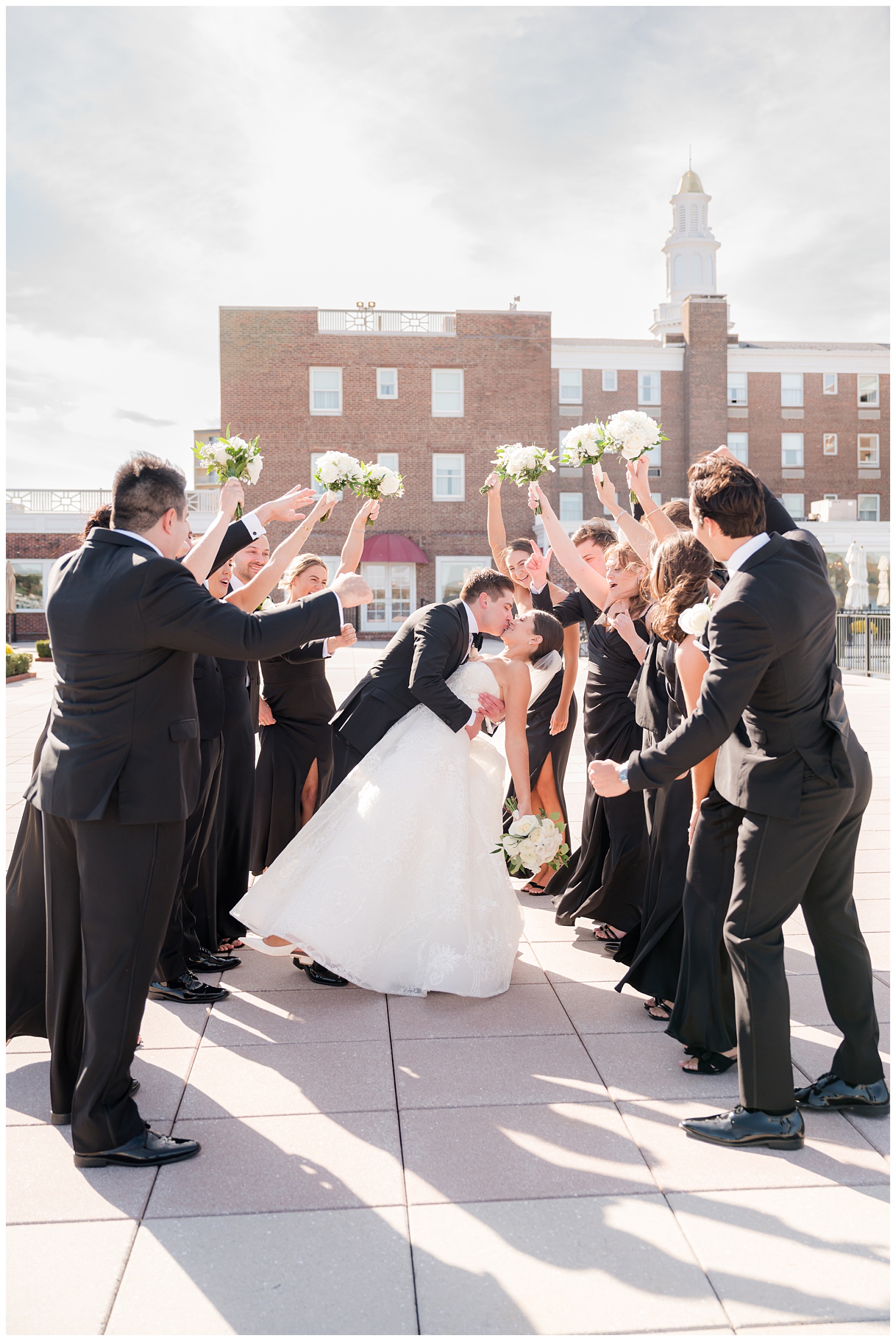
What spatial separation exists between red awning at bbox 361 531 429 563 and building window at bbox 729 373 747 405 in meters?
18.9

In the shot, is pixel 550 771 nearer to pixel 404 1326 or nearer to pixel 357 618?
pixel 404 1326

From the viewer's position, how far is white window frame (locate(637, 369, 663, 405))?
144ft

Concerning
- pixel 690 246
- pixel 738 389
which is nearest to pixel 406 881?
pixel 738 389

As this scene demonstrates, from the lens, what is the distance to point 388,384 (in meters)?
36.9

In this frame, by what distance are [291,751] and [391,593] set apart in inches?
1261

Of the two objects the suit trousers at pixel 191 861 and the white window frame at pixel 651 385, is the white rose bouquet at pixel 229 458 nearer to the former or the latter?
the suit trousers at pixel 191 861

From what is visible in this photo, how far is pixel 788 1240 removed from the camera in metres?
2.70

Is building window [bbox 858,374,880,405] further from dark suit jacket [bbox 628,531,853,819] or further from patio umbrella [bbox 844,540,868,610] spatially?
dark suit jacket [bbox 628,531,853,819]

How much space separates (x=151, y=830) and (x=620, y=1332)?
6.50 feet

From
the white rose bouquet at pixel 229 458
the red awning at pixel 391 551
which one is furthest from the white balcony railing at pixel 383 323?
the white rose bouquet at pixel 229 458

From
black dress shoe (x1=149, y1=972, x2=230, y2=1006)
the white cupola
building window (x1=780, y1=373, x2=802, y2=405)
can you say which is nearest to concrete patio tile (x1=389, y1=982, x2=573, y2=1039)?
black dress shoe (x1=149, y1=972, x2=230, y2=1006)

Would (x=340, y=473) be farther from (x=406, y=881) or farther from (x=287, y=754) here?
(x=406, y=881)

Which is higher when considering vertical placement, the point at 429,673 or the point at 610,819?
the point at 429,673

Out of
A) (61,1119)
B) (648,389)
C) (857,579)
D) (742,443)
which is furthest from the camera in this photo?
(742,443)
